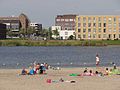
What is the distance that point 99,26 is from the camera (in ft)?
598

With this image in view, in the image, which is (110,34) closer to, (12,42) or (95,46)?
(95,46)

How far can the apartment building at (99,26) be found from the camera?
182 metres

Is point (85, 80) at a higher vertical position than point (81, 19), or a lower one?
lower

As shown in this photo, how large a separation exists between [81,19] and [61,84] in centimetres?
15233

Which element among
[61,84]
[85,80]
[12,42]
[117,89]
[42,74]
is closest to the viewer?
[117,89]

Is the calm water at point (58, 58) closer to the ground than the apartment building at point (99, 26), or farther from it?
closer to the ground

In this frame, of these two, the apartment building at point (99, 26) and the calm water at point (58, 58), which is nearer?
the calm water at point (58, 58)

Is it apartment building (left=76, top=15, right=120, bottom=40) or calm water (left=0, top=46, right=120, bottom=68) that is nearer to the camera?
calm water (left=0, top=46, right=120, bottom=68)

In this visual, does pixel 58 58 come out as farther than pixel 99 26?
No

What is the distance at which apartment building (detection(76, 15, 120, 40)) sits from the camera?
182 meters

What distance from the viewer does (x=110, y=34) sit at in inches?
7200

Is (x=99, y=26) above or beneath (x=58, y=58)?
above

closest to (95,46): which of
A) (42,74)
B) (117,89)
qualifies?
(42,74)

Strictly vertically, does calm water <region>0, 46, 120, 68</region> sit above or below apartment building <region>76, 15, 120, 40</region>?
below
